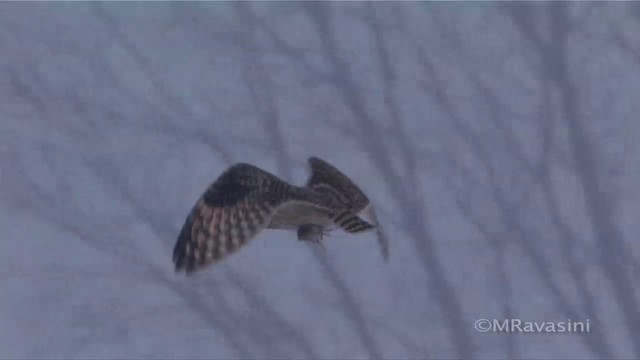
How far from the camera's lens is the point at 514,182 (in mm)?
2215

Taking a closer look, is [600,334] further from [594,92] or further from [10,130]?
[10,130]

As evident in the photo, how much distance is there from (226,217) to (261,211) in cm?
8

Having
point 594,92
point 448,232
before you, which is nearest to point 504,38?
point 594,92

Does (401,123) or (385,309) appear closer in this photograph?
(385,309)

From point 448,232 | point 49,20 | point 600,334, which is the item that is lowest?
point 600,334

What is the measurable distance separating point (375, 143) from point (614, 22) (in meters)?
0.55

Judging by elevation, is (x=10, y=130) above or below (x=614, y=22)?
below

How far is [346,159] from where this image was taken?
2240mm
